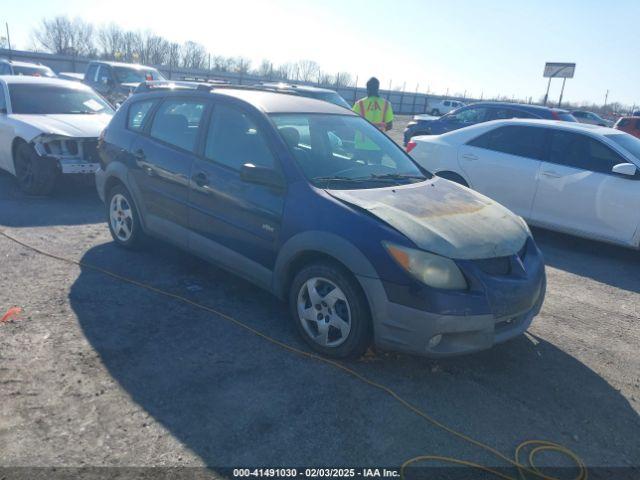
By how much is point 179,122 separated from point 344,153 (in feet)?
Answer: 5.49

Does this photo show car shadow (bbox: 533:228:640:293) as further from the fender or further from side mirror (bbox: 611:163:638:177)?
the fender

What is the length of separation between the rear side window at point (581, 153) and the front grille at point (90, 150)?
21.1 ft

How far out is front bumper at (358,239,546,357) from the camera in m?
3.33

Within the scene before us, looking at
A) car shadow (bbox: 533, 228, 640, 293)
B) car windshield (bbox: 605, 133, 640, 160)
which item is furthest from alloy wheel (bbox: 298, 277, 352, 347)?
car windshield (bbox: 605, 133, 640, 160)

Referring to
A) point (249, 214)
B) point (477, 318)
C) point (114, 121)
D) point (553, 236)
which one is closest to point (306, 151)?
point (249, 214)

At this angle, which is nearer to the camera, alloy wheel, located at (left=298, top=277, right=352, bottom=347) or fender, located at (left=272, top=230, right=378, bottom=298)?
fender, located at (left=272, top=230, right=378, bottom=298)

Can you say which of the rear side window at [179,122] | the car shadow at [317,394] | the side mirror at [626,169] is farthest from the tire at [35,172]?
the side mirror at [626,169]

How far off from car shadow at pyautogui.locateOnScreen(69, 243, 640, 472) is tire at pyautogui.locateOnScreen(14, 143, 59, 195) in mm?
3763

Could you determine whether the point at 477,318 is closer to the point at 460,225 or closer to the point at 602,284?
the point at 460,225

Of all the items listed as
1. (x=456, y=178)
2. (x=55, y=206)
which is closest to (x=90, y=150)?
(x=55, y=206)

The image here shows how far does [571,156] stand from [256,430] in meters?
5.83

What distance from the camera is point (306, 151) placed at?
4.24 m

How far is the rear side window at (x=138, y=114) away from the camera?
17.9 feet

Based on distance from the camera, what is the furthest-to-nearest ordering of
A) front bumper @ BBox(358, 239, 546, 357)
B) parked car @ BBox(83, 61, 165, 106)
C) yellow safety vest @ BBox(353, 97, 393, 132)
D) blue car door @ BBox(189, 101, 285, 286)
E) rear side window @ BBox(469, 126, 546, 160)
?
parked car @ BBox(83, 61, 165, 106) < yellow safety vest @ BBox(353, 97, 393, 132) < rear side window @ BBox(469, 126, 546, 160) < blue car door @ BBox(189, 101, 285, 286) < front bumper @ BBox(358, 239, 546, 357)
